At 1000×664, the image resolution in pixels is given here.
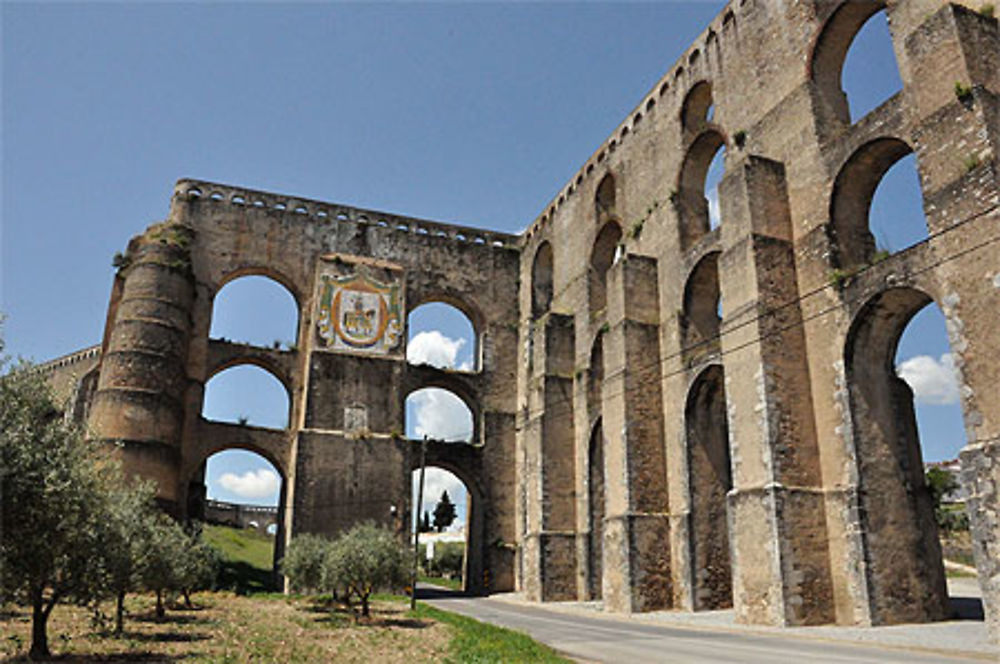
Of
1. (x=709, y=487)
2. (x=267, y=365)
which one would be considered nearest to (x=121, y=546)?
(x=709, y=487)

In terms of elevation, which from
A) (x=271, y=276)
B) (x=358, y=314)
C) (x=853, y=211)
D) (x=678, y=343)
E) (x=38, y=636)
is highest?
(x=271, y=276)

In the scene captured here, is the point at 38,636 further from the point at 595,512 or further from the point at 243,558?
the point at 243,558

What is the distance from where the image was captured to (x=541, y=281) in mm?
32250

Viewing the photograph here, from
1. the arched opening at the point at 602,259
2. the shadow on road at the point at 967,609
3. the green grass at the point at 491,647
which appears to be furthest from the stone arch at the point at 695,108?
the green grass at the point at 491,647

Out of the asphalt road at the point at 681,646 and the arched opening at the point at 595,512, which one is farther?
the arched opening at the point at 595,512

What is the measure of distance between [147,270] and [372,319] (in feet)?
27.2

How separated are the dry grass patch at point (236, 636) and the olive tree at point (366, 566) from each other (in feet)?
2.56

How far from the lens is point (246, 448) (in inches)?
1091

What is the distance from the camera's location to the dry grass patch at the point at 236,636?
1066 centimetres

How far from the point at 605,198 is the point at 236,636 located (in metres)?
20.1

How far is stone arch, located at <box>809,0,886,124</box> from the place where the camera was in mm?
17438

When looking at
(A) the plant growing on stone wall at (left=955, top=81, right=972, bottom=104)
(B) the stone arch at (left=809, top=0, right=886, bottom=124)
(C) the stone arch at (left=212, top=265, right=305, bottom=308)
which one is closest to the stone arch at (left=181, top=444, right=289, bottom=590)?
(C) the stone arch at (left=212, top=265, right=305, bottom=308)

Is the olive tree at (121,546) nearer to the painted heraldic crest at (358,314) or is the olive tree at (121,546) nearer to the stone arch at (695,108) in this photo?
the painted heraldic crest at (358,314)

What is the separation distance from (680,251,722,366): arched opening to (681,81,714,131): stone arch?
477cm
